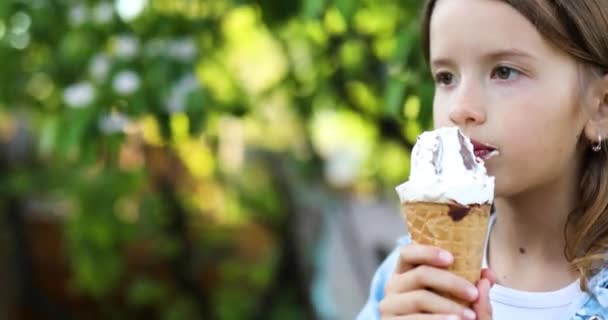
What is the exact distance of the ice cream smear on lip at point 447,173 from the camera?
1.61 m

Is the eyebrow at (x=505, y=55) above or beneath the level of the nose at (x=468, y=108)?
above

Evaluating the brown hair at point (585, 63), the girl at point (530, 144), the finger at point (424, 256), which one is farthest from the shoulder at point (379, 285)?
the finger at point (424, 256)

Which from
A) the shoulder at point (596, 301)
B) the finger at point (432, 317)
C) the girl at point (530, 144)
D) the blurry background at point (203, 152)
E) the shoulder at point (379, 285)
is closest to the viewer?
the finger at point (432, 317)

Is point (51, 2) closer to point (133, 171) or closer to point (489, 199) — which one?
point (133, 171)

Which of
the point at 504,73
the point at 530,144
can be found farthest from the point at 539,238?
the point at 504,73

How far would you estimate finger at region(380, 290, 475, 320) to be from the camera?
5.20 ft

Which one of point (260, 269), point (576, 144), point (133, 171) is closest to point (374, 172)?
point (260, 269)

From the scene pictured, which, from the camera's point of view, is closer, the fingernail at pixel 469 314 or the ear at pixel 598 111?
the fingernail at pixel 469 314

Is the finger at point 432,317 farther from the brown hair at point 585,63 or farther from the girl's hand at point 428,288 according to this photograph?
the brown hair at point 585,63

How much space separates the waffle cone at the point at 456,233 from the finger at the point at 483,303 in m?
0.01

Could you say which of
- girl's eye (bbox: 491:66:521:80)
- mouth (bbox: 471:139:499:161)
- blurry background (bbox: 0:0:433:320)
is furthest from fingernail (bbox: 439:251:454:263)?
blurry background (bbox: 0:0:433:320)

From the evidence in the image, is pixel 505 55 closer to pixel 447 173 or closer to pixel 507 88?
pixel 507 88

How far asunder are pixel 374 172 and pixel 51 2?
4.64 feet

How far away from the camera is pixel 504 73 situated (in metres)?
1.74
